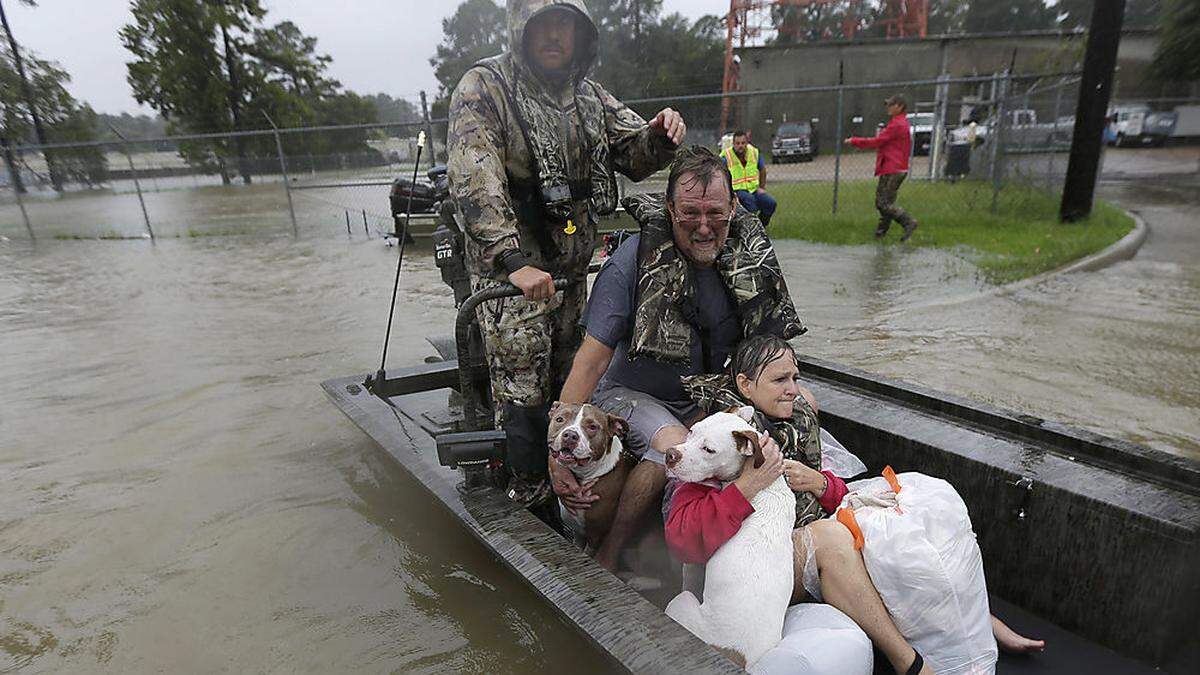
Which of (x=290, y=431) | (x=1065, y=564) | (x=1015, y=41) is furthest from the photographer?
(x=1015, y=41)

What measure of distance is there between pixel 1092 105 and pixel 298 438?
953 centimetres

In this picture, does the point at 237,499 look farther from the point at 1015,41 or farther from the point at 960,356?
the point at 1015,41

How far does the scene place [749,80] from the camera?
25.6 meters

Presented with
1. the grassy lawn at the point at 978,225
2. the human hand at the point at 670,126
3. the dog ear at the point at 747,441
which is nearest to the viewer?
the dog ear at the point at 747,441

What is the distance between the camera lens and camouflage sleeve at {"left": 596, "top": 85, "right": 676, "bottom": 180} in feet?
10.1

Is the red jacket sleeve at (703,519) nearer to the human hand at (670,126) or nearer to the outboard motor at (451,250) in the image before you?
the human hand at (670,126)

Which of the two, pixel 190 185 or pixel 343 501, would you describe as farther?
pixel 190 185

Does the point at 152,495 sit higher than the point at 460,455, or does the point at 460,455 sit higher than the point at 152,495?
the point at 460,455

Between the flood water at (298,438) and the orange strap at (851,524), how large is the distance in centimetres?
104

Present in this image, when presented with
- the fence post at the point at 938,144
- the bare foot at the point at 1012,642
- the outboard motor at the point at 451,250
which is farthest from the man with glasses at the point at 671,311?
the fence post at the point at 938,144

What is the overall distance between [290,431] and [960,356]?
468 centimetres

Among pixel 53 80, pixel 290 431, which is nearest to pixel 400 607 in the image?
pixel 290 431

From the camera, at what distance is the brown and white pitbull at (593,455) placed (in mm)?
2189

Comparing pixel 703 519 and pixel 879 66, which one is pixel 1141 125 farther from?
pixel 703 519
